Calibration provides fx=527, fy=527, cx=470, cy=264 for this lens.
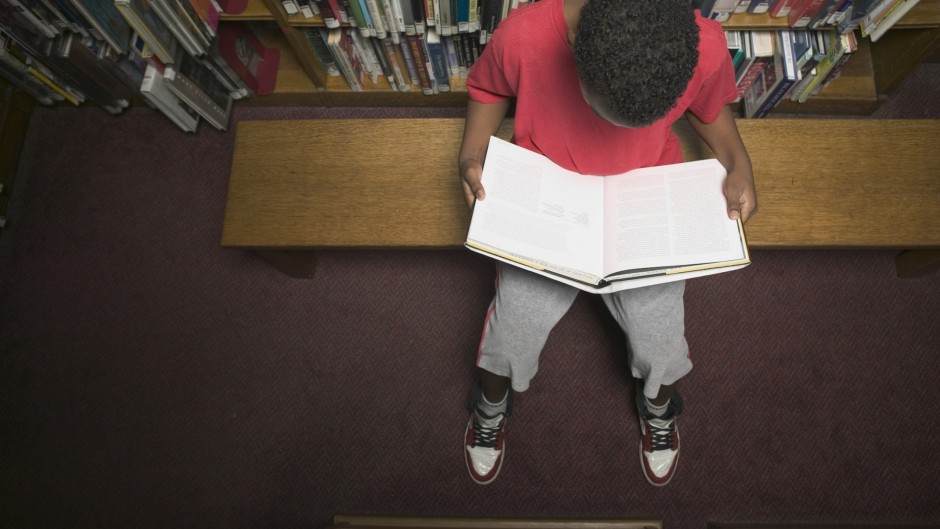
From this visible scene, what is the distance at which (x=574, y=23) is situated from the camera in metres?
0.88

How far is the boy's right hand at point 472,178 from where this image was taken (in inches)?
40.0

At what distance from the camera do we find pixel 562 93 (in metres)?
0.99

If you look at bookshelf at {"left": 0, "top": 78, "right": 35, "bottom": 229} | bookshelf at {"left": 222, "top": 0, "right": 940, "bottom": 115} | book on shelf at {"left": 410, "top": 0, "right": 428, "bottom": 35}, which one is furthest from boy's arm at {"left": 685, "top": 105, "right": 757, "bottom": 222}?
bookshelf at {"left": 0, "top": 78, "right": 35, "bottom": 229}

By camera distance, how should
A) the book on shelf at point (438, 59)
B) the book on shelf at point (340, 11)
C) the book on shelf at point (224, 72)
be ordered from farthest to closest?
the book on shelf at point (224, 72)
the book on shelf at point (438, 59)
the book on shelf at point (340, 11)

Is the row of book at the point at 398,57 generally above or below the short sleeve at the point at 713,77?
above

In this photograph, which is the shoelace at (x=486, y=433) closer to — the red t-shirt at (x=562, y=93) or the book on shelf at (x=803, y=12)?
the red t-shirt at (x=562, y=93)

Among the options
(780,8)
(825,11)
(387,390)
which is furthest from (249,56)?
(825,11)

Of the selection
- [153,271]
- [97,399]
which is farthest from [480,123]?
[97,399]

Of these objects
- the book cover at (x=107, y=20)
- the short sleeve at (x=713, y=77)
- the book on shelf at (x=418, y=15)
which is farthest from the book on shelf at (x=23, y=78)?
the short sleeve at (x=713, y=77)

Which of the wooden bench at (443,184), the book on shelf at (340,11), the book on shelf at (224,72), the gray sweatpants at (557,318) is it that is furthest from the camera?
the book on shelf at (224,72)

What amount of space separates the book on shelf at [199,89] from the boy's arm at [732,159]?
142 cm

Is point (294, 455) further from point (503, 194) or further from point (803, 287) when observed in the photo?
point (803, 287)

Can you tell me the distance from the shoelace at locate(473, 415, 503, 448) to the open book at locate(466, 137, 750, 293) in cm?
62

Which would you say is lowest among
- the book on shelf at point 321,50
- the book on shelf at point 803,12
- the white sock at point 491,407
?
the white sock at point 491,407
